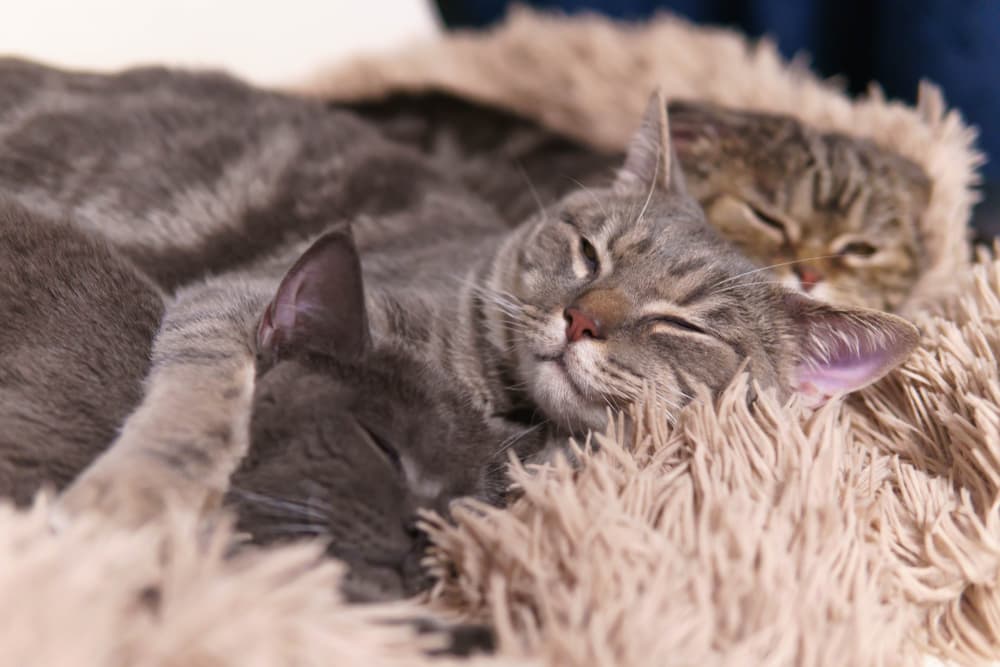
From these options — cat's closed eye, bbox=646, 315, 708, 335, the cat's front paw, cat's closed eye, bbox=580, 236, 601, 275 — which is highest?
cat's closed eye, bbox=580, 236, 601, 275

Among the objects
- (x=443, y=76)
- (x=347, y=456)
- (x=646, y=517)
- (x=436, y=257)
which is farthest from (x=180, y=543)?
(x=443, y=76)

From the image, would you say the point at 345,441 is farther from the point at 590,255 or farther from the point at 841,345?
the point at 841,345

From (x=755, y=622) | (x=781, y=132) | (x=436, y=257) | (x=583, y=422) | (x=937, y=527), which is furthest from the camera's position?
(x=781, y=132)

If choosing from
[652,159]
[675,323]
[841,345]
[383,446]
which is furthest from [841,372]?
[383,446]

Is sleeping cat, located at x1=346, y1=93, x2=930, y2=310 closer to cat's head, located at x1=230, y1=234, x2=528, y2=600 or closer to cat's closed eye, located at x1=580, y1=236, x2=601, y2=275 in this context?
cat's closed eye, located at x1=580, y1=236, x2=601, y2=275

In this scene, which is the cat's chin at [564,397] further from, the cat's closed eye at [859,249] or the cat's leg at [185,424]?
the cat's closed eye at [859,249]

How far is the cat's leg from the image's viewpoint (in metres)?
0.81

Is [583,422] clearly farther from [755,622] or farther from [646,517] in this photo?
[755,622]

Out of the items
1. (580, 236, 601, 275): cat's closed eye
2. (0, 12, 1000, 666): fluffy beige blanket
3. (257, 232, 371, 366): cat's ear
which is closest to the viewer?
(0, 12, 1000, 666): fluffy beige blanket

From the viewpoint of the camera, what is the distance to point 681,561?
2.78 ft

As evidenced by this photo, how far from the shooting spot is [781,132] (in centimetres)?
161

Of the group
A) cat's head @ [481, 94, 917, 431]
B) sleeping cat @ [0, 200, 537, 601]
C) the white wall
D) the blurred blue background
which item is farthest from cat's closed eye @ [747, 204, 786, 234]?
the white wall

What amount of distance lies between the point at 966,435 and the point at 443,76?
62.3 inches

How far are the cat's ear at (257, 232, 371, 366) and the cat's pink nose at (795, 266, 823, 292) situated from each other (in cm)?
81
